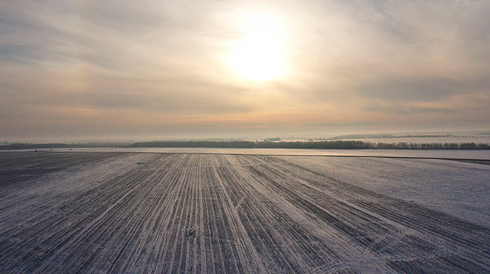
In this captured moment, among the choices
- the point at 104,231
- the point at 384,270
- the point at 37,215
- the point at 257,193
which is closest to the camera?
the point at 384,270

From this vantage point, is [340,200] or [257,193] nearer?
[340,200]

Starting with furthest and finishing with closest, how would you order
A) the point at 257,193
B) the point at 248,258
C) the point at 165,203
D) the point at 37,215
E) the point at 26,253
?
the point at 257,193, the point at 165,203, the point at 37,215, the point at 26,253, the point at 248,258

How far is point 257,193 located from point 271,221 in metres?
3.94

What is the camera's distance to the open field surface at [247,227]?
18.5 ft

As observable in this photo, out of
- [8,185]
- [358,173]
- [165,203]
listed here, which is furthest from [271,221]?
[8,185]

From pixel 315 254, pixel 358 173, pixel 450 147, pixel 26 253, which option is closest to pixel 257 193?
pixel 315 254

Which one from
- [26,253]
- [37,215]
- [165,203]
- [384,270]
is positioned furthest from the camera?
[165,203]

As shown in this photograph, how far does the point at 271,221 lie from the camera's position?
8.37m

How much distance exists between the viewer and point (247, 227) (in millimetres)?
7832

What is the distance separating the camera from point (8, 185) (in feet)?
49.3

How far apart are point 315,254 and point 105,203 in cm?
939

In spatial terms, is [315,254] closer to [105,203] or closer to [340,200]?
[340,200]

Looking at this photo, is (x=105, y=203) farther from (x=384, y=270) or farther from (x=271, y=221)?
(x=384, y=270)

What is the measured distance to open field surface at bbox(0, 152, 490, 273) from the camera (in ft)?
18.5
